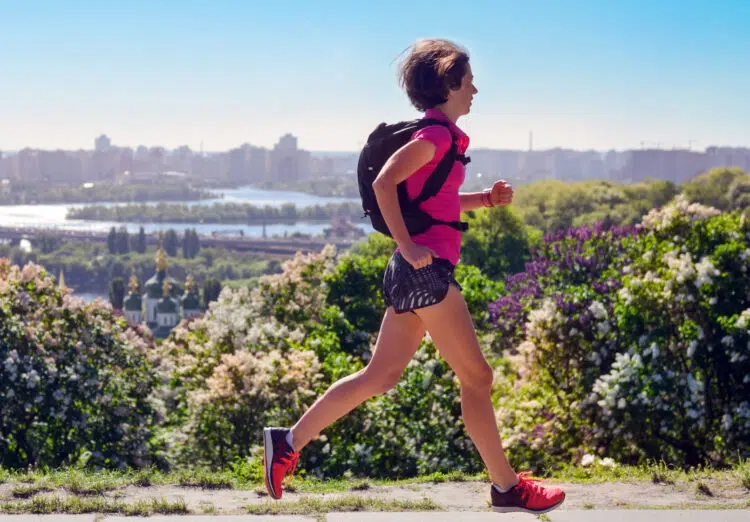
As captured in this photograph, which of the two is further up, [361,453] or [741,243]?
[741,243]

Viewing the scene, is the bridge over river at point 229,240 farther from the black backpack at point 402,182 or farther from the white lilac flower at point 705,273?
the black backpack at point 402,182

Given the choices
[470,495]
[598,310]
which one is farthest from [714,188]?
[470,495]

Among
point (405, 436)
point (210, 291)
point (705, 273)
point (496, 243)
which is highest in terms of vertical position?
point (705, 273)

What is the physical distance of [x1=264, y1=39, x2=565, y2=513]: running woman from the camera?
10.3 ft

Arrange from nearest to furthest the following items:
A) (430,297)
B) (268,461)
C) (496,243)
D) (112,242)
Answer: (430,297)
(268,461)
(496,243)
(112,242)

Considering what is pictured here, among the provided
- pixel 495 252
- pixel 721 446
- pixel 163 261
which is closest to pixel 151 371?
pixel 721 446

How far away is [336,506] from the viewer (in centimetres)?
360

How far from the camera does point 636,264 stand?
894 cm

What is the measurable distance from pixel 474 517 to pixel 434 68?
1.58 m

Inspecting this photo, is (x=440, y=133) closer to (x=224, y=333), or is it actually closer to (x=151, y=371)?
(x=151, y=371)

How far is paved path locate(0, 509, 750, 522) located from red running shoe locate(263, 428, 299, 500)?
11cm

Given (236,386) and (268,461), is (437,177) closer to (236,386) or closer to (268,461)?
(268,461)

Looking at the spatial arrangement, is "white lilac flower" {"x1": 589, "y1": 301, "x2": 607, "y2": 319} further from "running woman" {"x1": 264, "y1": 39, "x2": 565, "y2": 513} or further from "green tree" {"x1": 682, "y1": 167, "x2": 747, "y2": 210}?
"green tree" {"x1": 682, "y1": 167, "x2": 747, "y2": 210}

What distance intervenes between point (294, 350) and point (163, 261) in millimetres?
92831
